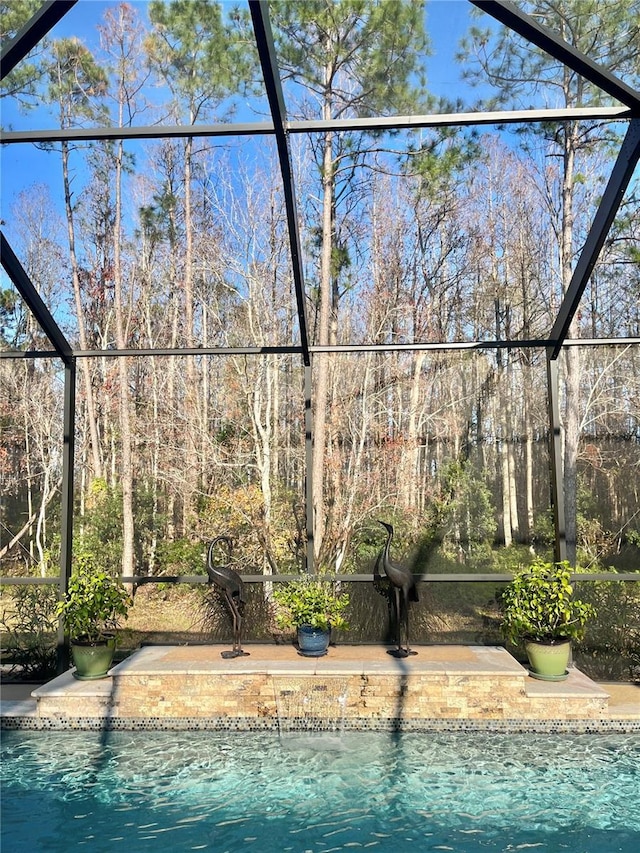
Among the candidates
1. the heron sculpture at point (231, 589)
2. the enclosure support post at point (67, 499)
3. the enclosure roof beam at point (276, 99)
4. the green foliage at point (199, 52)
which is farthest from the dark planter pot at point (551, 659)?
the green foliage at point (199, 52)

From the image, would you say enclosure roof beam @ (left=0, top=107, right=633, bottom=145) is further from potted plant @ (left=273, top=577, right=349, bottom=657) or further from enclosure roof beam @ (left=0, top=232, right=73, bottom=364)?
potted plant @ (left=273, top=577, right=349, bottom=657)

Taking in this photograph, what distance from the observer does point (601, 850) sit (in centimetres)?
338

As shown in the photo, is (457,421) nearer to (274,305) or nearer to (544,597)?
(274,305)

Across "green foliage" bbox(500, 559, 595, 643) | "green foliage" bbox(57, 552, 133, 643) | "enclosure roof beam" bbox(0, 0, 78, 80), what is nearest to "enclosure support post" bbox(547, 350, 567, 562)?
"green foliage" bbox(500, 559, 595, 643)

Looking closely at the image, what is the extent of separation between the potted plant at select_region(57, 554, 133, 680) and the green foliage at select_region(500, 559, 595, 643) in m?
3.57

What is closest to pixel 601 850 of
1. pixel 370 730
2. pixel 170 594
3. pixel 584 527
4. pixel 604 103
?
pixel 370 730

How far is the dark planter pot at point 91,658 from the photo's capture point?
570 centimetres

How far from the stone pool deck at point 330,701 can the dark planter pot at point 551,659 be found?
12 centimetres

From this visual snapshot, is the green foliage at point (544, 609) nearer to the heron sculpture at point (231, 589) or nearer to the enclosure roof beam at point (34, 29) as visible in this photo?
the heron sculpture at point (231, 589)

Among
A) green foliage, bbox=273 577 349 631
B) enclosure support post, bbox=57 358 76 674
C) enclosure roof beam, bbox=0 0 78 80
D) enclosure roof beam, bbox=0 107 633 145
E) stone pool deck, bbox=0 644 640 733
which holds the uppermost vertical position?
enclosure roof beam, bbox=0 0 78 80

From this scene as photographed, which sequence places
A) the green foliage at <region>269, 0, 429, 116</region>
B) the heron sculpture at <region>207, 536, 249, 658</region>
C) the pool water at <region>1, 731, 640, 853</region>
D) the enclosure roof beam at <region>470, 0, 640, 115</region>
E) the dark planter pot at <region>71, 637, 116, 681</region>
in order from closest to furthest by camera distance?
1. the enclosure roof beam at <region>470, 0, 640, 115</region>
2. the pool water at <region>1, 731, 640, 853</region>
3. the dark planter pot at <region>71, 637, 116, 681</region>
4. the heron sculpture at <region>207, 536, 249, 658</region>
5. the green foliage at <region>269, 0, 429, 116</region>

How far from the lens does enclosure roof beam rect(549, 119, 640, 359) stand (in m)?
4.47

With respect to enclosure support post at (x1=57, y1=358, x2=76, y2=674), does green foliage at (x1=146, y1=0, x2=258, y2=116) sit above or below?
above

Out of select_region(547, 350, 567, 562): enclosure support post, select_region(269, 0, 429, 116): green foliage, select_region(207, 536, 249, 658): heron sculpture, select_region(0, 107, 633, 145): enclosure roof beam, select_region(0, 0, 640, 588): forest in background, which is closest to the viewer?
select_region(0, 107, 633, 145): enclosure roof beam
